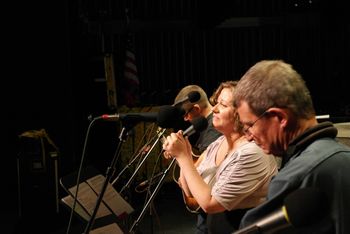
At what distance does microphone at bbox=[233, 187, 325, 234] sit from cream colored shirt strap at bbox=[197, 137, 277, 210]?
117 cm

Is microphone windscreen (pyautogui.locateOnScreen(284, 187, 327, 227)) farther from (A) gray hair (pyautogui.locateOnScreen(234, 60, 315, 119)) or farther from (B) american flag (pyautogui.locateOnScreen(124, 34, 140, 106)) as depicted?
(B) american flag (pyautogui.locateOnScreen(124, 34, 140, 106))

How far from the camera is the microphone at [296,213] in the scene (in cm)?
108

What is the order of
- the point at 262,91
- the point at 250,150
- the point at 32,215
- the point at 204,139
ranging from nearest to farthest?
1. the point at 262,91
2. the point at 250,150
3. the point at 204,139
4. the point at 32,215

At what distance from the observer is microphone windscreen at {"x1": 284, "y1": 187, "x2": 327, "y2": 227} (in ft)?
3.55

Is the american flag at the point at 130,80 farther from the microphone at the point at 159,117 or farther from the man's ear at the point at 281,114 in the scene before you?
the man's ear at the point at 281,114

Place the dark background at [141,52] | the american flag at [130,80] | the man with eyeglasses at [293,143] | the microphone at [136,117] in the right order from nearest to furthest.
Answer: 1. the man with eyeglasses at [293,143]
2. the microphone at [136,117]
3. the dark background at [141,52]
4. the american flag at [130,80]

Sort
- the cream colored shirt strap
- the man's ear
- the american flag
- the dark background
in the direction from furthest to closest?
the american flag
the dark background
the cream colored shirt strap
the man's ear

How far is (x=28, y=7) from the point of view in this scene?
6820 mm

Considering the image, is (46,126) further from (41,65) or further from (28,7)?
(28,7)

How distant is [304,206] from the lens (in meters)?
1.10

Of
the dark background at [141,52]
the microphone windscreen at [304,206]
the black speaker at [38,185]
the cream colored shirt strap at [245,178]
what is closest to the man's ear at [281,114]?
the microphone windscreen at [304,206]

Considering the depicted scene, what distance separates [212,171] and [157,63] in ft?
19.6

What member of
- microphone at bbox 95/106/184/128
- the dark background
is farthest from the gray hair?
the dark background

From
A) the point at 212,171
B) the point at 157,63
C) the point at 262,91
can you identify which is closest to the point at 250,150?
the point at 212,171
